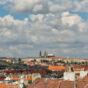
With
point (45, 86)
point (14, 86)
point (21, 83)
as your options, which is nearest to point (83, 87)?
point (45, 86)

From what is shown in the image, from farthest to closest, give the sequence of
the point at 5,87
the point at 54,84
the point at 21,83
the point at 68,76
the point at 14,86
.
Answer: the point at 5,87 → the point at 14,86 → the point at 68,76 → the point at 21,83 → the point at 54,84

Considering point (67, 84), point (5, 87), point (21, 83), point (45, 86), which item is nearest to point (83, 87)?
point (67, 84)

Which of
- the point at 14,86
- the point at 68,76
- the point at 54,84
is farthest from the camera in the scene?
the point at 14,86

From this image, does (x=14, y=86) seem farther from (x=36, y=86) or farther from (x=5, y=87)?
(x=36, y=86)

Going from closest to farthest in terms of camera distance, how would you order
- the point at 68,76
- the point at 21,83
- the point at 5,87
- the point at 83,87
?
1. the point at 83,87
2. the point at 21,83
3. the point at 68,76
4. the point at 5,87

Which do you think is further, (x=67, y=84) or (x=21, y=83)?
(x=21, y=83)

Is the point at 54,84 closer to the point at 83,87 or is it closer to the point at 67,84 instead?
the point at 67,84

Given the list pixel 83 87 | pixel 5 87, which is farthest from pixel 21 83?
pixel 5 87

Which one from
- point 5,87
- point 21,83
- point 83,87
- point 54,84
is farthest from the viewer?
point 5,87

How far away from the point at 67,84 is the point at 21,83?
14213mm

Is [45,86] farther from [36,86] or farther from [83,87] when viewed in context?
[83,87]

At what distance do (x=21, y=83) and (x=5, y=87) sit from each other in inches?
932

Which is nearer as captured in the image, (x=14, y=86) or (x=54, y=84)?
(x=54, y=84)

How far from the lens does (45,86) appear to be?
181 ft
